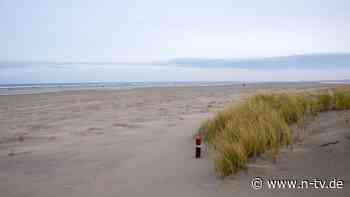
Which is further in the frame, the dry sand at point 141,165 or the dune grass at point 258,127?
the dune grass at point 258,127

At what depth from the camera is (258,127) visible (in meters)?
6.84

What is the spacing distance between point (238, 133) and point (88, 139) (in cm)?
480

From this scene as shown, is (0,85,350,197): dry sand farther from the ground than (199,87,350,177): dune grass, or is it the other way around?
(199,87,350,177): dune grass

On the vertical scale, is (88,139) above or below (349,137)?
below

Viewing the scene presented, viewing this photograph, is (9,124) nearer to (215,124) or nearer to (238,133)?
(215,124)

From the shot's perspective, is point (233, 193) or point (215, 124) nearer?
point (233, 193)

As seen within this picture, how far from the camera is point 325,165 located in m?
5.44

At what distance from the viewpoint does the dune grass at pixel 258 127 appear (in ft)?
18.8

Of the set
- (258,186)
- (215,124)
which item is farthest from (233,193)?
(215,124)

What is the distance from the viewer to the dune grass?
5.73m

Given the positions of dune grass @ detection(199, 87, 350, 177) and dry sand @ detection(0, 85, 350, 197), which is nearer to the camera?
dry sand @ detection(0, 85, 350, 197)

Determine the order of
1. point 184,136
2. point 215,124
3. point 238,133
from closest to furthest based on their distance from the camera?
point 238,133 < point 215,124 < point 184,136

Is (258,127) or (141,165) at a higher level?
(258,127)

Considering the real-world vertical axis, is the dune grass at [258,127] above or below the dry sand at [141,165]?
above
